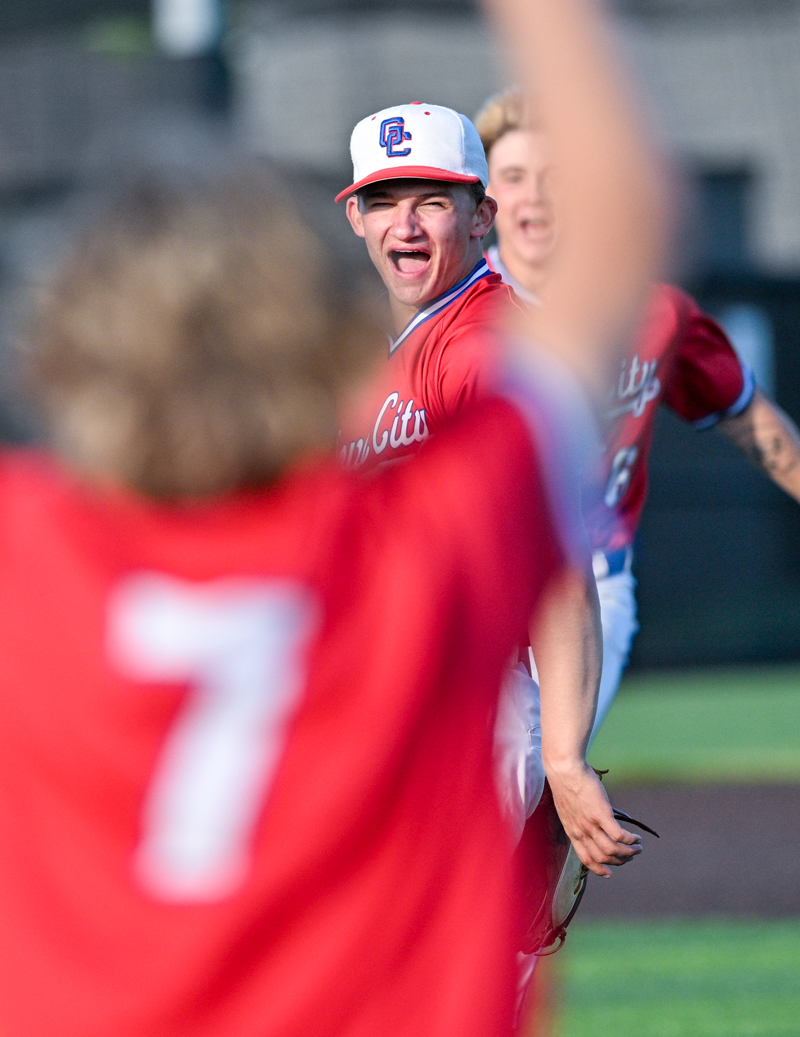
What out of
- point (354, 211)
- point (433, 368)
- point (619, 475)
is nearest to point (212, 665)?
point (433, 368)

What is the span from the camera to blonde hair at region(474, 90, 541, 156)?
12.0 feet

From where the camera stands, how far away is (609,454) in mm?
3539

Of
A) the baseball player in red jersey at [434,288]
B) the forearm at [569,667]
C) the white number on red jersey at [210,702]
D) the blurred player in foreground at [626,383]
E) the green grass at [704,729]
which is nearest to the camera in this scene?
the white number on red jersey at [210,702]

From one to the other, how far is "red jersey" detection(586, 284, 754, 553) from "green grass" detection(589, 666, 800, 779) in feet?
23.7

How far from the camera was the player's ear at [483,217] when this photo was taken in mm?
2875

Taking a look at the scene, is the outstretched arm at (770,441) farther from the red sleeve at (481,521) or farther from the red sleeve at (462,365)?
the red sleeve at (481,521)

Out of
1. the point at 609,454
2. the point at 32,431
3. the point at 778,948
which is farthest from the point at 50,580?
the point at 778,948

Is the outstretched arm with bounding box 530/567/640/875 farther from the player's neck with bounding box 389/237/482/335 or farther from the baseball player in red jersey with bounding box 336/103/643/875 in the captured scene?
the player's neck with bounding box 389/237/482/335

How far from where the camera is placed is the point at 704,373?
3988mm

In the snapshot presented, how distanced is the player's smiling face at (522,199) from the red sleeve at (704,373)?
46 cm

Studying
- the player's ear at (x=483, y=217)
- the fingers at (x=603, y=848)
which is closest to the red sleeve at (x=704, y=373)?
the player's ear at (x=483, y=217)

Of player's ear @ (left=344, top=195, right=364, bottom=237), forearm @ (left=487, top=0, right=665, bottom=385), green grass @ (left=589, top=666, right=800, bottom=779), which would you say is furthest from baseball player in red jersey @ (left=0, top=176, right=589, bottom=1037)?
green grass @ (left=589, top=666, right=800, bottom=779)

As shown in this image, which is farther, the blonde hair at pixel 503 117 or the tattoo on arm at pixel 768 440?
the tattoo on arm at pixel 768 440

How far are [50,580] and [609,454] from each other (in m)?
2.47
